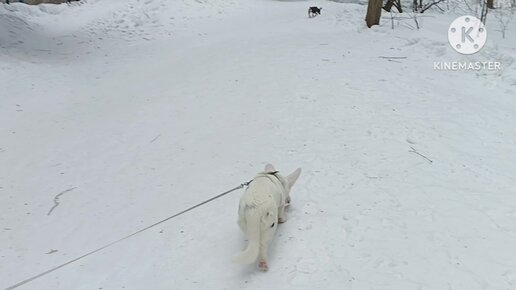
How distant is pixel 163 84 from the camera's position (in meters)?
8.20

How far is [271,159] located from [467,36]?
5.57 meters

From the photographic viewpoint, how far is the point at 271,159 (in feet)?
16.3

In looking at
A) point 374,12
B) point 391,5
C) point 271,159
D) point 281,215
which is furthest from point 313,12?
point 281,215

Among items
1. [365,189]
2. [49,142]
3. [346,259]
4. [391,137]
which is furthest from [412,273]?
[49,142]

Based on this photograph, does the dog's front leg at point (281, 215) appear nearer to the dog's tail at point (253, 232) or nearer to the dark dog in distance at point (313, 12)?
the dog's tail at point (253, 232)

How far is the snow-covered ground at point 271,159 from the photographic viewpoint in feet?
10.8

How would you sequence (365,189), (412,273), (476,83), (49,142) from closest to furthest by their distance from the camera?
(412,273), (365,189), (49,142), (476,83)

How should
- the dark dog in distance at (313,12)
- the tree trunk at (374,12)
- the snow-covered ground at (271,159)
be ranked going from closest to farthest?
the snow-covered ground at (271,159) → the tree trunk at (374,12) → the dark dog in distance at (313,12)

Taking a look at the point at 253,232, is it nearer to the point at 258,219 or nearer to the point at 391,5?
the point at 258,219

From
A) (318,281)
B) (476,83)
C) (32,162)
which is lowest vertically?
(32,162)

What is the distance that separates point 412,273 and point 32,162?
15.5 ft

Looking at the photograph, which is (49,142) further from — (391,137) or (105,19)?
(105,19)

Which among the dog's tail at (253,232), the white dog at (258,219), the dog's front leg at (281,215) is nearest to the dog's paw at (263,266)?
the white dog at (258,219)

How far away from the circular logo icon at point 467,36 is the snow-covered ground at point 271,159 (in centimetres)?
21
